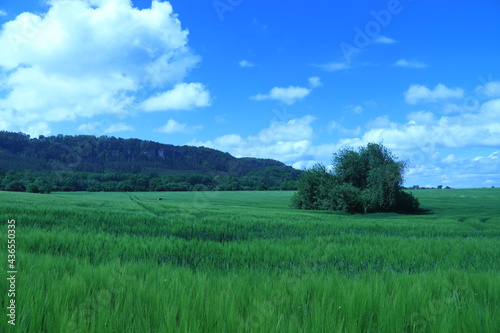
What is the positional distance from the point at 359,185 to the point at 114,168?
119m

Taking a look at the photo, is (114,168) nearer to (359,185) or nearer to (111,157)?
(111,157)

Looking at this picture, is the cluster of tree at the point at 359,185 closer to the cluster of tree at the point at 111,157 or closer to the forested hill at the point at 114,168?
the forested hill at the point at 114,168

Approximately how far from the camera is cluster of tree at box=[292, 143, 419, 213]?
4556cm

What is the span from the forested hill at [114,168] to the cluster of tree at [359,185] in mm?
32847

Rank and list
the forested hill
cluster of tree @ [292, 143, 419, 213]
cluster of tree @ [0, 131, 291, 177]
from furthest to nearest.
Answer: cluster of tree @ [0, 131, 291, 177] → the forested hill → cluster of tree @ [292, 143, 419, 213]

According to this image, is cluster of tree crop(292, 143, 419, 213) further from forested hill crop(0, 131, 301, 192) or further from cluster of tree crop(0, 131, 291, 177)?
cluster of tree crop(0, 131, 291, 177)

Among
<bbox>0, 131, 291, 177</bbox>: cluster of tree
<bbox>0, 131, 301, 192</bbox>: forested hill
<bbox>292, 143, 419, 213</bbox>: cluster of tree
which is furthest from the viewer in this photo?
<bbox>0, 131, 291, 177</bbox>: cluster of tree

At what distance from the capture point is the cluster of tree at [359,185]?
45562 mm

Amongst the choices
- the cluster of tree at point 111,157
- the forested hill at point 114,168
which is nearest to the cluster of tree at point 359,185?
the forested hill at point 114,168

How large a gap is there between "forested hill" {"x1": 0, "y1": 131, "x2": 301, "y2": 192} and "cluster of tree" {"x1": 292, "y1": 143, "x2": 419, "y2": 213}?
32847 millimetres

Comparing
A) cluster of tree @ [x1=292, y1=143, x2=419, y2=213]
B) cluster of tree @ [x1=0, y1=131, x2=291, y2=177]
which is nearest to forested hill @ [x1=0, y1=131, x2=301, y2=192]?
cluster of tree @ [x1=0, y1=131, x2=291, y2=177]

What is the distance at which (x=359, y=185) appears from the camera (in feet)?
162

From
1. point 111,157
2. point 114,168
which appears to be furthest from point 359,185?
point 111,157

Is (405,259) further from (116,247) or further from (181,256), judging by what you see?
(116,247)
